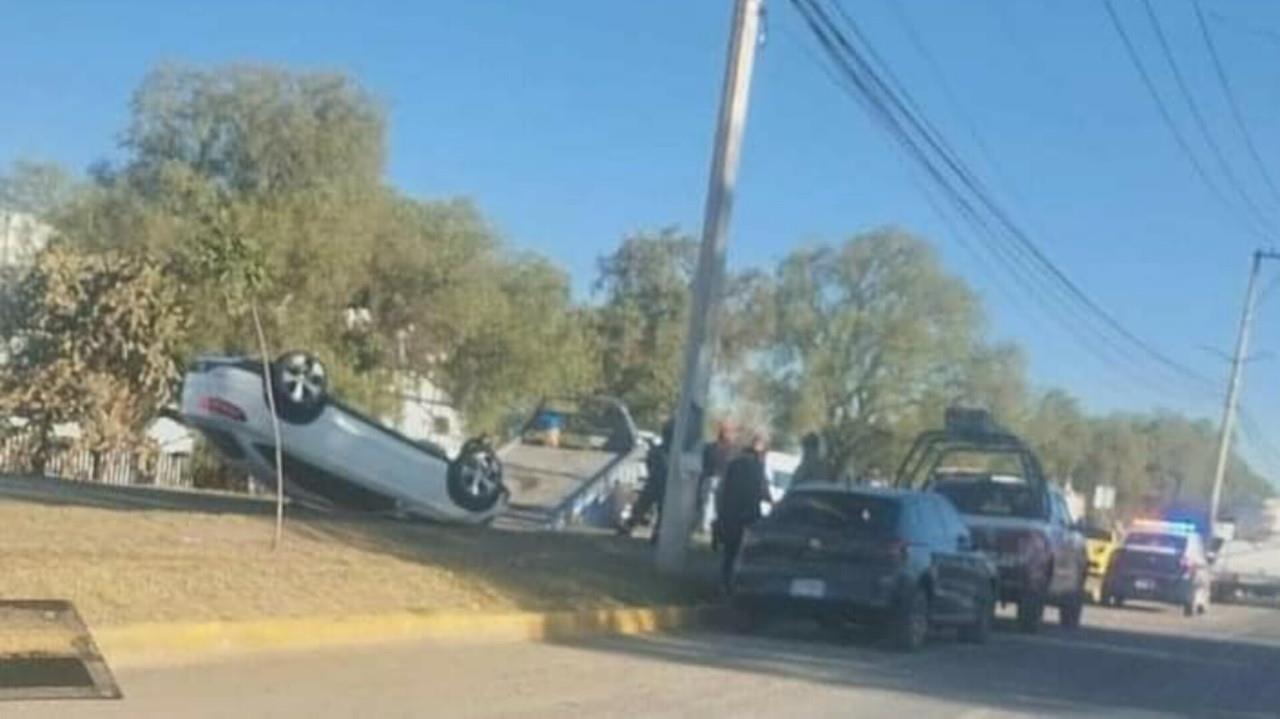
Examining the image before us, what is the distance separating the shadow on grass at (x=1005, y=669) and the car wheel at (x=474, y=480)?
15.0 ft

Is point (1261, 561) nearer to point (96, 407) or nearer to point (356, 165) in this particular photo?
point (356, 165)

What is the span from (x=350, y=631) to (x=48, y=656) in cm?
320

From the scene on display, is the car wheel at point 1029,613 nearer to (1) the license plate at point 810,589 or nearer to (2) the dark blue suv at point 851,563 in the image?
(2) the dark blue suv at point 851,563

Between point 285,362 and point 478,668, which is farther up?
point 285,362

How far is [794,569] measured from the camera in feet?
61.2

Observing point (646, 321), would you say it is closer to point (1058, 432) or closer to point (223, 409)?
point (1058, 432)

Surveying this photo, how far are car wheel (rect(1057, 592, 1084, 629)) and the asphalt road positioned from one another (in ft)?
13.1

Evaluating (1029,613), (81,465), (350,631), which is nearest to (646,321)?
(81,465)

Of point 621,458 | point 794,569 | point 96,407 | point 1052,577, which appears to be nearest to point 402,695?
point 794,569

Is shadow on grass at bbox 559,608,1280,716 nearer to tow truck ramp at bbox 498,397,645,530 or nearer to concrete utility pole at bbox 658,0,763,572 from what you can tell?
concrete utility pole at bbox 658,0,763,572

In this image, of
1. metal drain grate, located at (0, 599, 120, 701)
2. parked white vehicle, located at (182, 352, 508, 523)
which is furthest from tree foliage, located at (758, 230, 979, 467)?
metal drain grate, located at (0, 599, 120, 701)

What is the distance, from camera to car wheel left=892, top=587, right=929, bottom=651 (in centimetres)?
1847

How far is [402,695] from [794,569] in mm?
7061

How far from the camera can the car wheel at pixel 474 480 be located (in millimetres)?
23234
